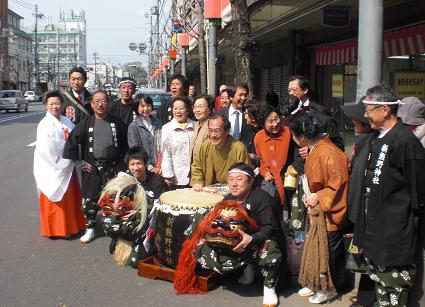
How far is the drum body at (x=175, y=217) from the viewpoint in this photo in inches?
188

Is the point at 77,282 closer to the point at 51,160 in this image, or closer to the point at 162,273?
the point at 162,273

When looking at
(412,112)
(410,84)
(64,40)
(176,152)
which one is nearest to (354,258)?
(412,112)

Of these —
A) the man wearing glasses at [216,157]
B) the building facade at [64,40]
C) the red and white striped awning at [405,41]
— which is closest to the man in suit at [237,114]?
the man wearing glasses at [216,157]

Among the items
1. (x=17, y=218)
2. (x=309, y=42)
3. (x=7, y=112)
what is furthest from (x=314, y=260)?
(x=7, y=112)

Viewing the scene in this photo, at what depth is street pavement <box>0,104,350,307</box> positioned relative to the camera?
4.47 meters

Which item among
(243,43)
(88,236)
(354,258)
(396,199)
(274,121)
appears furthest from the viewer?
(243,43)

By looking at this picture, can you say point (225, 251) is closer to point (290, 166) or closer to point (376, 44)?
point (290, 166)

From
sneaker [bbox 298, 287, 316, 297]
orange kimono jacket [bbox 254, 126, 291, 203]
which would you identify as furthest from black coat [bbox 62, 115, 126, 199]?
sneaker [bbox 298, 287, 316, 297]

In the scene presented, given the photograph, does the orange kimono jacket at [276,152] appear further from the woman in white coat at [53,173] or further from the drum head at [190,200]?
the woman in white coat at [53,173]

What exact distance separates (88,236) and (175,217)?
1.93 m

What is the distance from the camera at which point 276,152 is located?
5.57m

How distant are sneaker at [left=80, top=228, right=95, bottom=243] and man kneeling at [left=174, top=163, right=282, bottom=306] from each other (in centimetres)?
214

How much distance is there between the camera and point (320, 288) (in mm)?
4375

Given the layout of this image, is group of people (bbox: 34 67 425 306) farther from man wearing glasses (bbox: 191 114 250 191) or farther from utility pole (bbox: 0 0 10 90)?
utility pole (bbox: 0 0 10 90)
